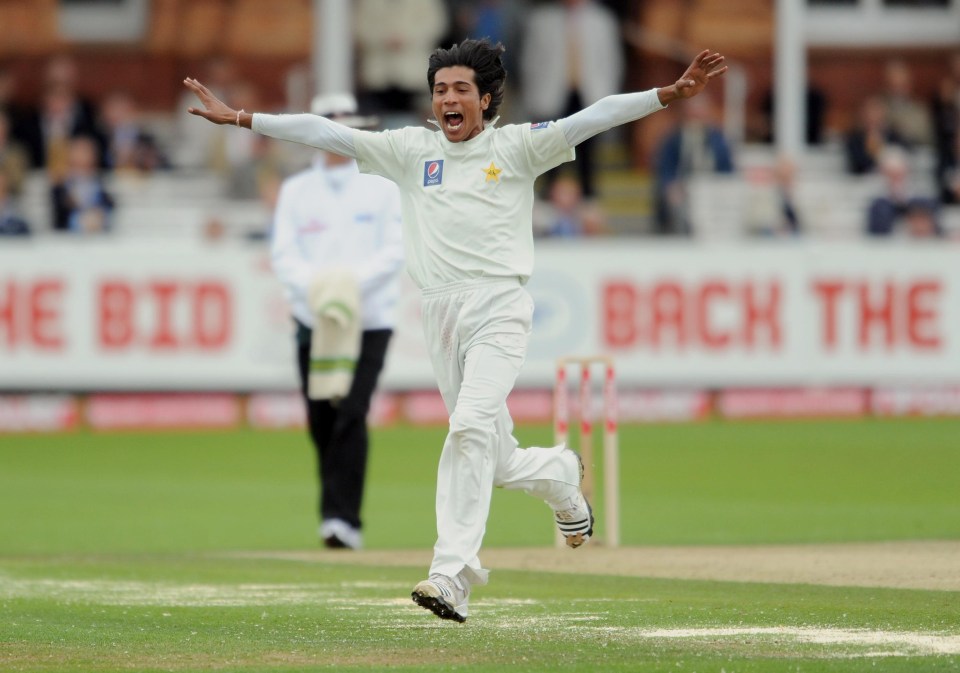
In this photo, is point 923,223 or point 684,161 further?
point 684,161

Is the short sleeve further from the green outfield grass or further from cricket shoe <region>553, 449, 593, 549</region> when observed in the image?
the green outfield grass

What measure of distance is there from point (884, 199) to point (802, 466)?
5.36 meters

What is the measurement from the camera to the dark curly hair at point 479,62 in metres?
7.54

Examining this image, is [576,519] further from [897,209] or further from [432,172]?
[897,209]

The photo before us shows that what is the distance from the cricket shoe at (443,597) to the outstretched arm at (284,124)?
1.76 m

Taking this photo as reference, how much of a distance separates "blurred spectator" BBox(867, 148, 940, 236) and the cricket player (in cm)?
1242

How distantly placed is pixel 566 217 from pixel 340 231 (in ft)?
29.0

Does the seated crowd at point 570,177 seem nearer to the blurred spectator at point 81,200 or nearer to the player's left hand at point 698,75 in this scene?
the blurred spectator at point 81,200

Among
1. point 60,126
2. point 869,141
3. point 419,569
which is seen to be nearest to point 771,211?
point 869,141

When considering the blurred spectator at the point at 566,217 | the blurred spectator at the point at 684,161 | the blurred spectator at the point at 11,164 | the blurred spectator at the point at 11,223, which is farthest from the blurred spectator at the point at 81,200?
the blurred spectator at the point at 684,161

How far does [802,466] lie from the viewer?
15.1 metres

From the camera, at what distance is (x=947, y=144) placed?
2200cm

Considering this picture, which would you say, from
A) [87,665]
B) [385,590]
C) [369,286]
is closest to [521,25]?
[369,286]

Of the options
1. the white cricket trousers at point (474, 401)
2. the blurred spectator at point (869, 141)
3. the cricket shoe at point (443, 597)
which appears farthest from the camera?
the blurred spectator at point (869, 141)
